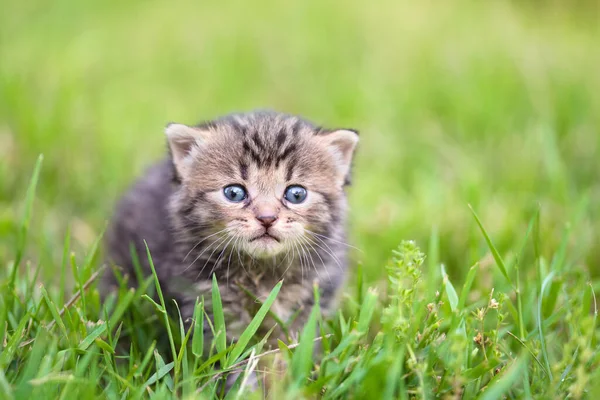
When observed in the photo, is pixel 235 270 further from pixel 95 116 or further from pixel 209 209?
pixel 95 116

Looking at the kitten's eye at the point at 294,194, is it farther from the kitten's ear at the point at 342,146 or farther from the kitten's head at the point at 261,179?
the kitten's ear at the point at 342,146

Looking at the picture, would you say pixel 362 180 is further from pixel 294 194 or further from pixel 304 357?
pixel 304 357

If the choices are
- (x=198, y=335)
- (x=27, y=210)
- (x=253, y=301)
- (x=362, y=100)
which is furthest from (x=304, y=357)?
(x=362, y=100)

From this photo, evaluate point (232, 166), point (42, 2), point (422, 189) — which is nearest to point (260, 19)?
point (42, 2)

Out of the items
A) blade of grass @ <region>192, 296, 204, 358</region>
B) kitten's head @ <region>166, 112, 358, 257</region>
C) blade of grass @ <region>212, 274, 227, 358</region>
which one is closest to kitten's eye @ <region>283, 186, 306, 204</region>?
kitten's head @ <region>166, 112, 358, 257</region>

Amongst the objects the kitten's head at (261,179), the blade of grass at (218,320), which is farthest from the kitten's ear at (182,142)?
the blade of grass at (218,320)

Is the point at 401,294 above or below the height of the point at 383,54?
below

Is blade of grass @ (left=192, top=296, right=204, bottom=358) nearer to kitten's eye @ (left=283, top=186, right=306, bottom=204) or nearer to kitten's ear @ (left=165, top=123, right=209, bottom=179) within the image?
kitten's eye @ (left=283, top=186, right=306, bottom=204)

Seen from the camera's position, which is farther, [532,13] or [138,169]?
[532,13]
